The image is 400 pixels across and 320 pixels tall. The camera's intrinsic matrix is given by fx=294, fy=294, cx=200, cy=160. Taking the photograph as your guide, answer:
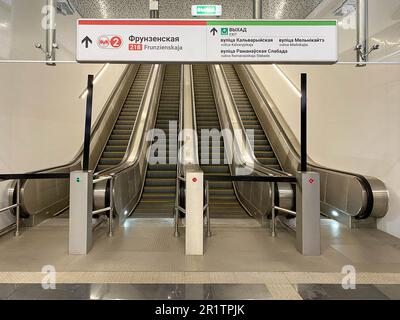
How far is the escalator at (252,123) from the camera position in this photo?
22.2 feet

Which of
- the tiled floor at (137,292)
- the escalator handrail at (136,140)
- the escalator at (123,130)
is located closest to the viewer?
the tiled floor at (137,292)

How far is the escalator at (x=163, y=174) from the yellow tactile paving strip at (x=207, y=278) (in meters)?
2.15

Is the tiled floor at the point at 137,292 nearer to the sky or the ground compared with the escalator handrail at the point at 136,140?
nearer to the ground

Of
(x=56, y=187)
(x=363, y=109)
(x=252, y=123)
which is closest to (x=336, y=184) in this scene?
(x=363, y=109)

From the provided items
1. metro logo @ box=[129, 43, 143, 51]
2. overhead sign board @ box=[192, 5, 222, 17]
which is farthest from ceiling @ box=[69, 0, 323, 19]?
metro logo @ box=[129, 43, 143, 51]

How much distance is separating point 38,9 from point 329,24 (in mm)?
3258

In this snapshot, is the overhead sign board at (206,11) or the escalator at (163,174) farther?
the escalator at (163,174)

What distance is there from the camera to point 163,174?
6.56m

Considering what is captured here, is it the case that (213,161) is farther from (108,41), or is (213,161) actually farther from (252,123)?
(108,41)

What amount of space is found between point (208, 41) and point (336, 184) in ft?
10.3

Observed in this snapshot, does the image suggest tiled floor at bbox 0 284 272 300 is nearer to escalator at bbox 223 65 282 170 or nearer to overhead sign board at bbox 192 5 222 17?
overhead sign board at bbox 192 5 222 17

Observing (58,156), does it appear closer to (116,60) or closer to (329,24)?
(116,60)

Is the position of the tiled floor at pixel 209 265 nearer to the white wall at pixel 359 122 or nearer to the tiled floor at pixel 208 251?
the tiled floor at pixel 208 251

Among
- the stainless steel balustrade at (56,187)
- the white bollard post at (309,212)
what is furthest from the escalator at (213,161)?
the stainless steel balustrade at (56,187)
